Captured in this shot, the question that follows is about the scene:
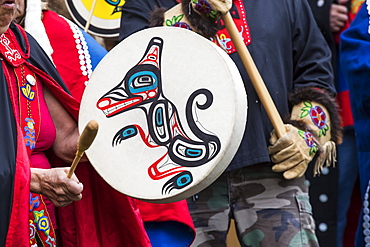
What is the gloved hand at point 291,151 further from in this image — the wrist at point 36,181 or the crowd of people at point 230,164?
the wrist at point 36,181

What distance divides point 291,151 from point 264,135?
0.42 feet

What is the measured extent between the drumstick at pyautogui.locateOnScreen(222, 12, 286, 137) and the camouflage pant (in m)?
0.21

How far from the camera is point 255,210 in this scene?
3477 mm

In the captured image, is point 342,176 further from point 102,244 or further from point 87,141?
point 87,141

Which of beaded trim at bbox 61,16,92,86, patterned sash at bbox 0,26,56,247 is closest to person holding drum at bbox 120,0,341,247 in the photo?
beaded trim at bbox 61,16,92,86

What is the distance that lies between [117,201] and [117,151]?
0.80 ft

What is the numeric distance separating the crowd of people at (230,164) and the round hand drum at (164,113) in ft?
0.52

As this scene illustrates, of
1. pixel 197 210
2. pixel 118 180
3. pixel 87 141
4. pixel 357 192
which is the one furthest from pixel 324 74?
pixel 87 141

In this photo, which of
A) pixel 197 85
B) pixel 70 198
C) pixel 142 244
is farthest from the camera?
pixel 142 244

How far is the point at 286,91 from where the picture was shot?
3604mm

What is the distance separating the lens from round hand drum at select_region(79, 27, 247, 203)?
2.58 meters

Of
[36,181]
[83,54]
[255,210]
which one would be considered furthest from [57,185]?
[255,210]

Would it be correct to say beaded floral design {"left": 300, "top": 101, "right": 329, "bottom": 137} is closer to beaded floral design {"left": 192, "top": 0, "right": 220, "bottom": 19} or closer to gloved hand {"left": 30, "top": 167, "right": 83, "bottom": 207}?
beaded floral design {"left": 192, "top": 0, "right": 220, "bottom": 19}

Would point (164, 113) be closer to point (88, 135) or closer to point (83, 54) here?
point (88, 135)
